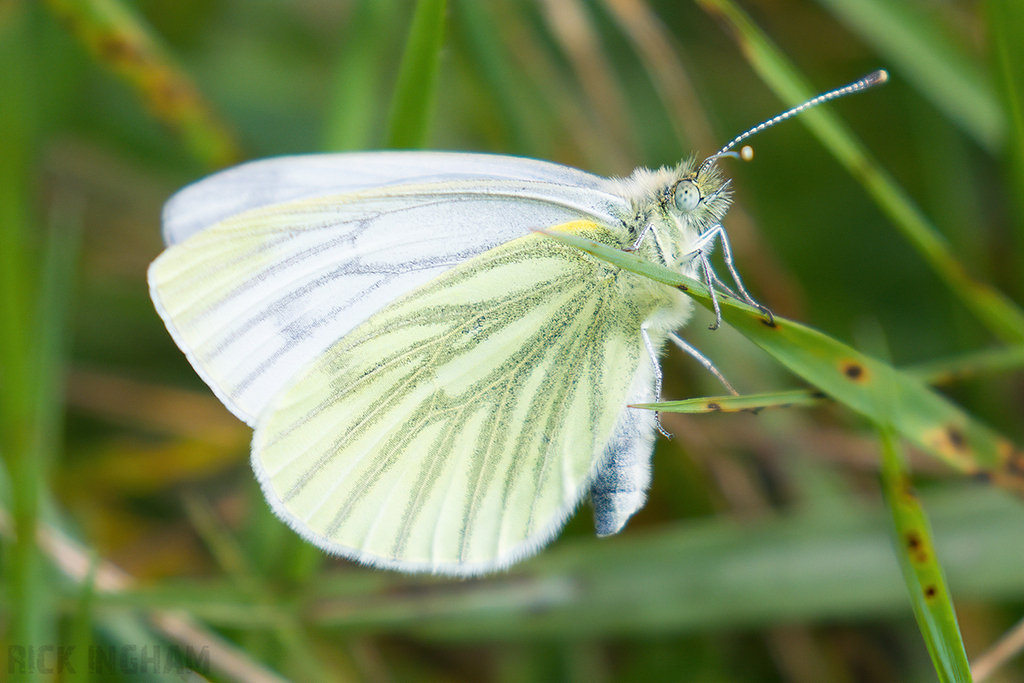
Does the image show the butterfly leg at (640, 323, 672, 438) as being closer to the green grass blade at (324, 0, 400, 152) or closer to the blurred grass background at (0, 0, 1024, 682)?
the blurred grass background at (0, 0, 1024, 682)

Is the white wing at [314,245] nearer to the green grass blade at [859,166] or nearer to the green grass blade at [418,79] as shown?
the green grass blade at [418,79]

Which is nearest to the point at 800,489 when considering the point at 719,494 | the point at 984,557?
the point at 719,494

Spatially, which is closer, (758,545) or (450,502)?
(450,502)

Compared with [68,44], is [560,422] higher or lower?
lower

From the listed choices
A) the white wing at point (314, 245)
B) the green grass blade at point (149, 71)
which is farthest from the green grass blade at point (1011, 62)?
the green grass blade at point (149, 71)

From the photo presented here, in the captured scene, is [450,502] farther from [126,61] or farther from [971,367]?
[126,61]

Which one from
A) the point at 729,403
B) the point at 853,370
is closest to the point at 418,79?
the point at 729,403

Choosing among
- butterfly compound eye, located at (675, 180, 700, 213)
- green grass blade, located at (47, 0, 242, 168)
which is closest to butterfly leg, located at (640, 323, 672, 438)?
butterfly compound eye, located at (675, 180, 700, 213)

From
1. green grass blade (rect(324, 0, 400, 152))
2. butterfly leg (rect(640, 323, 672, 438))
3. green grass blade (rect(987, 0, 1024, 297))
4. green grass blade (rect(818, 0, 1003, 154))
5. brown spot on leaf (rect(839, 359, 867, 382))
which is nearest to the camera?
brown spot on leaf (rect(839, 359, 867, 382))
